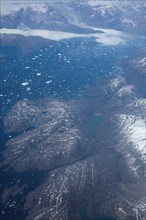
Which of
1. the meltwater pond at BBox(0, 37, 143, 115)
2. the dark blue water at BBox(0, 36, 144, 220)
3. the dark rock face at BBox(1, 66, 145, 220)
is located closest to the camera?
the dark rock face at BBox(1, 66, 145, 220)

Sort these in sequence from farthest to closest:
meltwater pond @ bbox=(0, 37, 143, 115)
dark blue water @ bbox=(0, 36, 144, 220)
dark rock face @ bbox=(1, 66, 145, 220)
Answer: meltwater pond @ bbox=(0, 37, 143, 115) < dark blue water @ bbox=(0, 36, 144, 220) < dark rock face @ bbox=(1, 66, 145, 220)

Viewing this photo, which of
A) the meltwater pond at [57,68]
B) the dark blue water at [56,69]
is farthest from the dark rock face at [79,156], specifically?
the meltwater pond at [57,68]

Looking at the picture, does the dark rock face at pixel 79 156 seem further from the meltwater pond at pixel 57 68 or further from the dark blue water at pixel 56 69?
the meltwater pond at pixel 57 68

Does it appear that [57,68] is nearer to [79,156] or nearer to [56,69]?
[56,69]

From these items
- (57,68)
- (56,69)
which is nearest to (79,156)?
(56,69)

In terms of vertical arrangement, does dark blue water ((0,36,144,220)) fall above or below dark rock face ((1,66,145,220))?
above

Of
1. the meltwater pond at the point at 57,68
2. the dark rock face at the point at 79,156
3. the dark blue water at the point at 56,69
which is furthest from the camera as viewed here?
the meltwater pond at the point at 57,68

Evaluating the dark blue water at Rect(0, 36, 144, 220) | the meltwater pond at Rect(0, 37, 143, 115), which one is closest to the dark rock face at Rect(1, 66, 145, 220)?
the dark blue water at Rect(0, 36, 144, 220)

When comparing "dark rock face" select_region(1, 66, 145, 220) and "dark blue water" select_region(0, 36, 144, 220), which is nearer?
"dark rock face" select_region(1, 66, 145, 220)

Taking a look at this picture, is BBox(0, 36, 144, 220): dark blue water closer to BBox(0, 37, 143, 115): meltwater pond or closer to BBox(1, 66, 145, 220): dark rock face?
BBox(0, 37, 143, 115): meltwater pond
